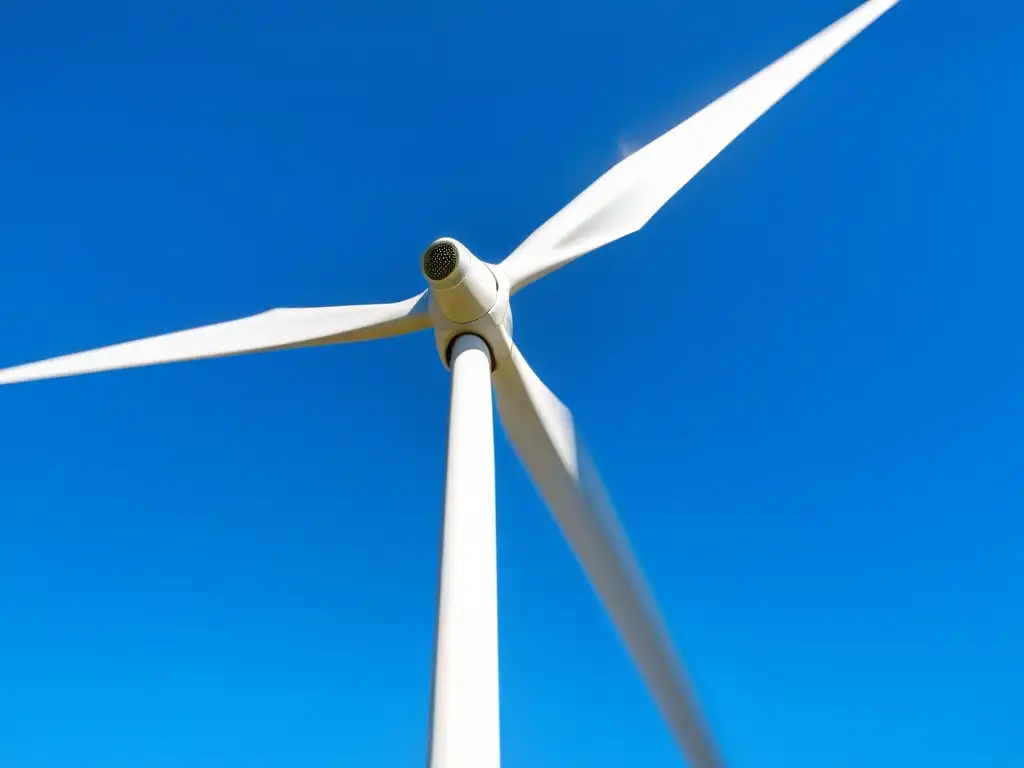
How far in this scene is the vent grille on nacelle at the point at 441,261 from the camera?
9.79 m

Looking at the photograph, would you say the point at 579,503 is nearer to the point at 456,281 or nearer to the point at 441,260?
the point at 456,281

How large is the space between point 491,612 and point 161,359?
21.8ft

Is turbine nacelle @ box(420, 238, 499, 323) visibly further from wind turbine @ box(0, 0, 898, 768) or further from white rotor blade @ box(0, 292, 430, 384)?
white rotor blade @ box(0, 292, 430, 384)

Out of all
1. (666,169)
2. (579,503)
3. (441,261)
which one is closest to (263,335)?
(441,261)

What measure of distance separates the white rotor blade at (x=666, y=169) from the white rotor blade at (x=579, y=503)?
1.98m

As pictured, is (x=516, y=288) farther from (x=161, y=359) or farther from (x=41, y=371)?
(x=41, y=371)

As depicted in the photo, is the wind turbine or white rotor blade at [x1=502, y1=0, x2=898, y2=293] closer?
the wind turbine

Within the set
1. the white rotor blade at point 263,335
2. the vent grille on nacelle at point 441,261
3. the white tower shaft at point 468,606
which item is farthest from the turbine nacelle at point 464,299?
the white tower shaft at point 468,606

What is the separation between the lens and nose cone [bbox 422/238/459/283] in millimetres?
9789

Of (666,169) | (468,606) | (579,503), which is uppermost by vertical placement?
(666,169)

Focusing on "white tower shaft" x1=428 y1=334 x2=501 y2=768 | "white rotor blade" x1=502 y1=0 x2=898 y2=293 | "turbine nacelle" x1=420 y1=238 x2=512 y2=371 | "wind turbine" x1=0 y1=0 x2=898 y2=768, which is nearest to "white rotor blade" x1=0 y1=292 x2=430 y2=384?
"wind turbine" x1=0 y1=0 x2=898 y2=768

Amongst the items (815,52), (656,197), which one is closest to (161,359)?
(656,197)

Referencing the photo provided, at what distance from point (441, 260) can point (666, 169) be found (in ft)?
14.9

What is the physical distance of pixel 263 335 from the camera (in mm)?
11117
